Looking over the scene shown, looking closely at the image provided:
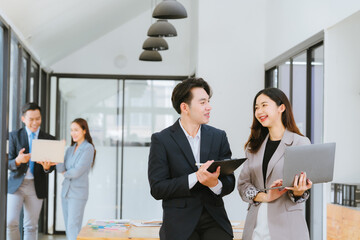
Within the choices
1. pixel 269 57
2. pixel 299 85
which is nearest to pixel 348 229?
pixel 299 85

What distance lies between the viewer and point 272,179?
3.04m

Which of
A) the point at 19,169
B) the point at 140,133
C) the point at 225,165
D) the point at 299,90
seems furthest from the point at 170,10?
the point at 140,133

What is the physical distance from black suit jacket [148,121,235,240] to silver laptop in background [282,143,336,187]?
29 centimetres

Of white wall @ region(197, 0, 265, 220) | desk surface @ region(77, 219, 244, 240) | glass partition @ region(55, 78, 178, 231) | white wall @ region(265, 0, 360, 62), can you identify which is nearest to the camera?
desk surface @ region(77, 219, 244, 240)

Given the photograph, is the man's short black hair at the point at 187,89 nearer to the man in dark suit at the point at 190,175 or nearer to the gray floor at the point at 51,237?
the man in dark suit at the point at 190,175

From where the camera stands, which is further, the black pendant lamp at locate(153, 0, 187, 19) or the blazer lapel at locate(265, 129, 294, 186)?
the black pendant lamp at locate(153, 0, 187, 19)

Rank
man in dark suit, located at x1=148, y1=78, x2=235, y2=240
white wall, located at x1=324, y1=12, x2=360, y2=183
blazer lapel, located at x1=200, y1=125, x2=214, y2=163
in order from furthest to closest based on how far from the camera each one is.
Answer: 1. white wall, located at x1=324, y1=12, x2=360, y2=183
2. blazer lapel, located at x1=200, y1=125, x2=214, y2=163
3. man in dark suit, located at x1=148, y1=78, x2=235, y2=240

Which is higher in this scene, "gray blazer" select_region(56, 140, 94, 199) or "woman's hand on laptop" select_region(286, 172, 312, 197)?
"woman's hand on laptop" select_region(286, 172, 312, 197)

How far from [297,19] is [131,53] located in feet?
12.5

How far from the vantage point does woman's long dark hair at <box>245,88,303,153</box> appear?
3107 mm

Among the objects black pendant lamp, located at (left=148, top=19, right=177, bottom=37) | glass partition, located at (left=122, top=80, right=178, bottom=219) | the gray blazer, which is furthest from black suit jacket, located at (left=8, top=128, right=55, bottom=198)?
glass partition, located at (left=122, top=80, right=178, bottom=219)

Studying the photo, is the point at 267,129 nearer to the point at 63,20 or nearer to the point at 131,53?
the point at 63,20

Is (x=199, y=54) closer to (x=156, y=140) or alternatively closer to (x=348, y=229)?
(x=348, y=229)

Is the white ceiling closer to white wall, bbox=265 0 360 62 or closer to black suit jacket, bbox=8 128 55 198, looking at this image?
black suit jacket, bbox=8 128 55 198
